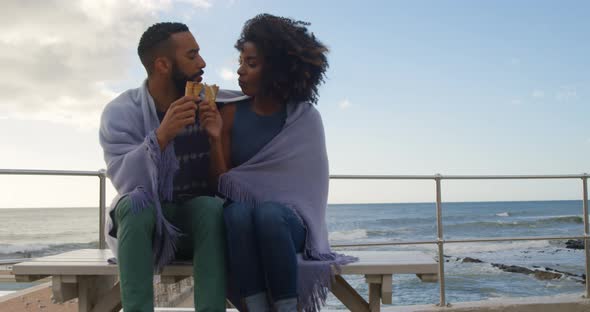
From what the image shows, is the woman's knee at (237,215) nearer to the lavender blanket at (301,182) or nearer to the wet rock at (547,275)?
the lavender blanket at (301,182)

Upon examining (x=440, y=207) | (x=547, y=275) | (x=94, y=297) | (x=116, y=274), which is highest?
(x=440, y=207)

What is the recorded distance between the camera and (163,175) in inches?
70.4

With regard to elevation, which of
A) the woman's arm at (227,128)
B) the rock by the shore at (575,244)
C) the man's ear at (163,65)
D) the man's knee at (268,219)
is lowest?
the rock by the shore at (575,244)

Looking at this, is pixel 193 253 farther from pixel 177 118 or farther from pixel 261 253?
pixel 177 118

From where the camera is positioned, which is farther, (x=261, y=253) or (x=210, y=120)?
(x=210, y=120)

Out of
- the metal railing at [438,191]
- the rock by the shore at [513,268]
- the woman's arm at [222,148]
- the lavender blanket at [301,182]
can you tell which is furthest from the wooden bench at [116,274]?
the rock by the shore at [513,268]

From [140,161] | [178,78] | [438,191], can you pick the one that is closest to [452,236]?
[438,191]

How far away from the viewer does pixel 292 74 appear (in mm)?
2008

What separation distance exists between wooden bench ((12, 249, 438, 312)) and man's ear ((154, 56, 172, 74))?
2.18 ft

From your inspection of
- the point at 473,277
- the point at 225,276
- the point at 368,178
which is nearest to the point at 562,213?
the point at 473,277

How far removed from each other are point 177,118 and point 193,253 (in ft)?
1.42

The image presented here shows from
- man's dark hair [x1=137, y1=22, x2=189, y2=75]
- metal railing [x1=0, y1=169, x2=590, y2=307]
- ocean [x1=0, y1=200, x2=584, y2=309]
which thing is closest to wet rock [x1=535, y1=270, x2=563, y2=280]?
ocean [x1=0, y1=200, x2=584, y2=309]

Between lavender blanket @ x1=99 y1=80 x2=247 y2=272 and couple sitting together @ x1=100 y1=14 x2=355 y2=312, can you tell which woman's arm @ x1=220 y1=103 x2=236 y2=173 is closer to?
couple sitting together @ x1=100 y1=14 x2=355 y2=312

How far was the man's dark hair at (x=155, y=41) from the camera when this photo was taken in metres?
1.89
